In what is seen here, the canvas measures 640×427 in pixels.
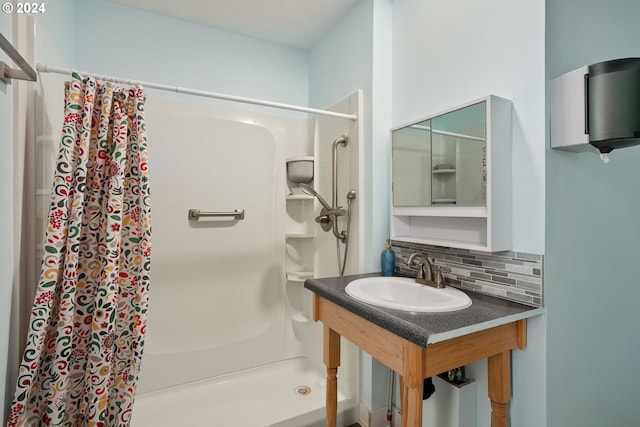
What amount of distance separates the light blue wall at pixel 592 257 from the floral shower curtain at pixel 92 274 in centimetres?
148

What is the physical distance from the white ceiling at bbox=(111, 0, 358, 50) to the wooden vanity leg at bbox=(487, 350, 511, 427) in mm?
1963

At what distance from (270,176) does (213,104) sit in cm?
62

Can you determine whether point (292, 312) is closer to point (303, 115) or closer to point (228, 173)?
point (228, 173)

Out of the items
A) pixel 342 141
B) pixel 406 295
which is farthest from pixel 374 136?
pixel 406 295

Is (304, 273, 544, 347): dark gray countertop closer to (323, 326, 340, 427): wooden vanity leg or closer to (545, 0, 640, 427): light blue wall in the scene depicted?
(545, 0, 640, 427): light blue wall

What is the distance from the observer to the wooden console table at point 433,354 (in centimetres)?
95

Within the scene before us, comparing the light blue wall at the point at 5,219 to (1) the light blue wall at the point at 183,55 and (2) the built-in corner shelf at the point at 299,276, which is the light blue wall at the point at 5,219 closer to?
(1) the light blue wall at the point at 183,55

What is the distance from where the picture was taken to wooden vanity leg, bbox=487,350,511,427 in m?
1.10

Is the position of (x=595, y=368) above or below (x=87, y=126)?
below

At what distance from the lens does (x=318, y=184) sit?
2.14 meters

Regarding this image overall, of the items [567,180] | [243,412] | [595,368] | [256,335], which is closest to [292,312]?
[256,335]

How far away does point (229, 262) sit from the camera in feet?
6.84

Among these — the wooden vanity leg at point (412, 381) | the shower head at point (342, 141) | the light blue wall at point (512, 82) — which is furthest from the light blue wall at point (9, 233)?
the light blue wall at point (512, 82)

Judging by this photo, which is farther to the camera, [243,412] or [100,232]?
[243,412]
